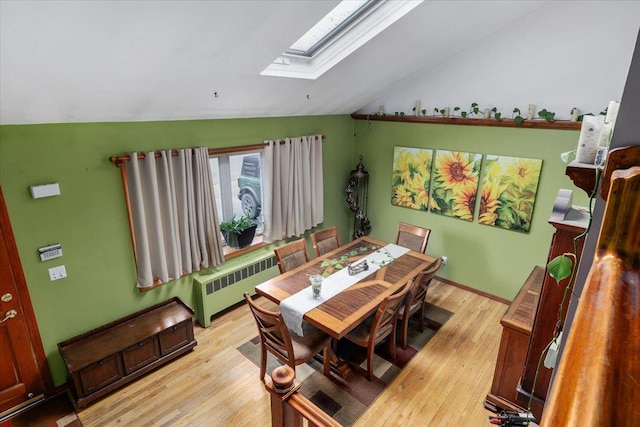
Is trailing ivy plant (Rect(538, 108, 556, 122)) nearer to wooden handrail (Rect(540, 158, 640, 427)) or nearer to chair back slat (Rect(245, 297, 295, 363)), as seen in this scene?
chair back slat (Rect(245, 297, 295, 363))

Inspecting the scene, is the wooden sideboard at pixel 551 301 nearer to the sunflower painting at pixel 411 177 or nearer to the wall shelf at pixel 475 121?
the wall shelf at pixel 475 121

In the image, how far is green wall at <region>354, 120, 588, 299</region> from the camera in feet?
12.4

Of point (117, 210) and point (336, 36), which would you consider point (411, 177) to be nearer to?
point (336, 36)

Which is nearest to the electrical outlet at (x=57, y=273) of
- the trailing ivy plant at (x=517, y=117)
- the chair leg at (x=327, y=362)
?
the chair leg at (x=327, y=362)

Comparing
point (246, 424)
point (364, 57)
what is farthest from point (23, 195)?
point (364, 57)

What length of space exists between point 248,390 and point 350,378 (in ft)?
2.93

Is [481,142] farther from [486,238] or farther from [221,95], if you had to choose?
[221,95]

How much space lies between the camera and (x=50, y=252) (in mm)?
2828

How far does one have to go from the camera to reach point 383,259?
12.4ft

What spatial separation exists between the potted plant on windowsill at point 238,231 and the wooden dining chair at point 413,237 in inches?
69.9

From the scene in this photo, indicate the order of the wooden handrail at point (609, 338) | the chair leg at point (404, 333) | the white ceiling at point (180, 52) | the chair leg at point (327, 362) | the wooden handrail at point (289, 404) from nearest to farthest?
the wooden handrail at point (609, 338) < the wooden handrail at point (289, 404) < the white ceiling at point (180, 52) < the chair leg at point (327, 362) < the chair leg at point (404, 333)

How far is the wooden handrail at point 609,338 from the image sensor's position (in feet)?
1.02

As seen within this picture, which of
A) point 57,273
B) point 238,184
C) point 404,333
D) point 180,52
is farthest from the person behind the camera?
point 238,184

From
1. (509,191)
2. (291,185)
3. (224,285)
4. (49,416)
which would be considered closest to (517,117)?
(509,191)
